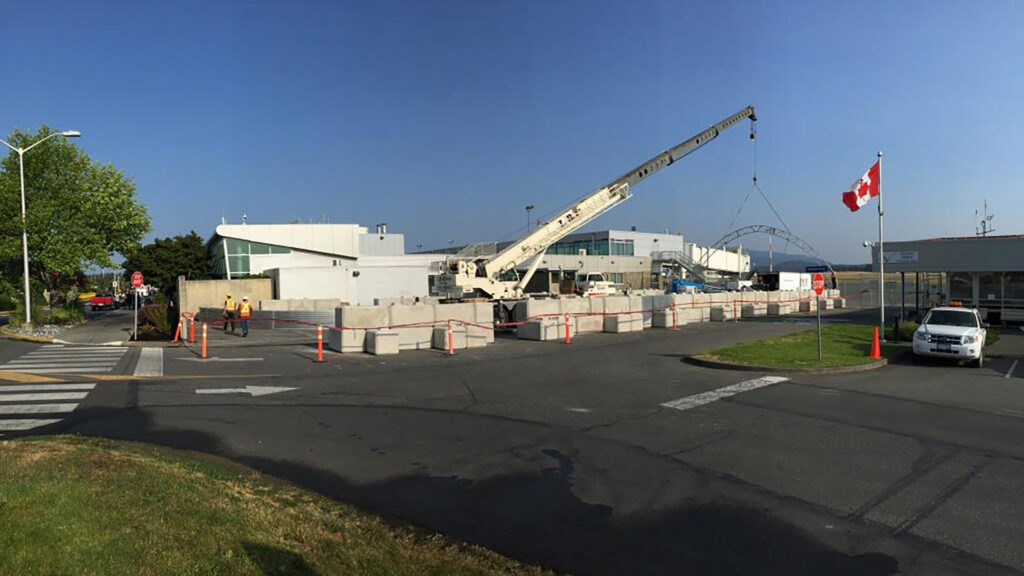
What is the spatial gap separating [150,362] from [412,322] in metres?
7.39

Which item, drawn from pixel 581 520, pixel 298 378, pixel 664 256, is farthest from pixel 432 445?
pixel 664 256

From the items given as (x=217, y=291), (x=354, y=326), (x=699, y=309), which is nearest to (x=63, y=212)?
(x=217, y=291)

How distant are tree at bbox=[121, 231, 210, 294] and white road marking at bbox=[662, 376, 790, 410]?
53782mm

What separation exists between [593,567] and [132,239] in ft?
137

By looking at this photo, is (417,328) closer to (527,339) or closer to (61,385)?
(527,339)

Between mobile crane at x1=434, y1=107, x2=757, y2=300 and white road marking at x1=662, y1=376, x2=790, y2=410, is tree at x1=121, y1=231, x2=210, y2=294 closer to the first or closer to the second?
mobile crane at x1=434, y1=107, x2=757, y2=300

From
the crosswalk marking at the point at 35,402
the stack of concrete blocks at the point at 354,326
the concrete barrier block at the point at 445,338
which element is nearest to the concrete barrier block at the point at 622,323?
the concrete barrier block at the point at 445,338

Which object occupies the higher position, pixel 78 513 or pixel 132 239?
pixel 132 239

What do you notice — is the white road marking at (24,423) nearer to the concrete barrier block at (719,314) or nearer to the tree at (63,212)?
the tree at (63,212)

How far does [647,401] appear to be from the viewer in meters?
11.6

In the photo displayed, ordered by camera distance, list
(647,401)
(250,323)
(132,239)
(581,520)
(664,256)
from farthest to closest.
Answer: (664,256), (132,239), (250,323), (647,401), (581,520)

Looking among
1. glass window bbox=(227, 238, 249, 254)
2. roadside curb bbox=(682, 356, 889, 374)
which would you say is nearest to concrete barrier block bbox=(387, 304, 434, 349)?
roadside curb bbox=(682, 356, 889, 374)

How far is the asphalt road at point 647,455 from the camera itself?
5.34 metres

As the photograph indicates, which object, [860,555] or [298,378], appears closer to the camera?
[860,555]
